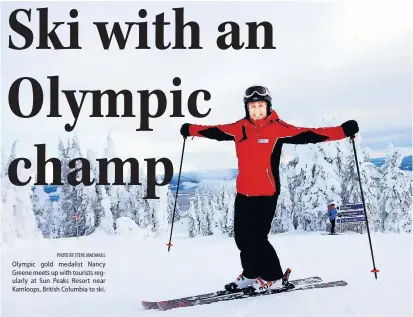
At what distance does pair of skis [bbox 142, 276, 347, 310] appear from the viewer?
466 cm

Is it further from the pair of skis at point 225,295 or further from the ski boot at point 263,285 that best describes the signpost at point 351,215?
the ski boot at point 263,285

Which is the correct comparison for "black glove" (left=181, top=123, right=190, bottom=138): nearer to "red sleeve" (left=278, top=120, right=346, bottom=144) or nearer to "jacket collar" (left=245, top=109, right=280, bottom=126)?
"jacket collar" (left=245, top=109, right=280, bottom=126)

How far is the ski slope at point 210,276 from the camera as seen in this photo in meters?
4.54

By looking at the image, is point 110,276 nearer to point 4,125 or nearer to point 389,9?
point 4,125

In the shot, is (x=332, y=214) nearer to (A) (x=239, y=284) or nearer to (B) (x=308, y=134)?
(B) (x=308, y=134)

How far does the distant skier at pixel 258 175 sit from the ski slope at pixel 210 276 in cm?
18

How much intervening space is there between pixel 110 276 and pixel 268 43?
2907mm

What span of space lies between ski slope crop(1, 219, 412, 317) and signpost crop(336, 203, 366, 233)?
202mm

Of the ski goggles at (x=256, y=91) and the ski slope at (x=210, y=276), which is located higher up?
the ski goggles at (x=256, y=91)

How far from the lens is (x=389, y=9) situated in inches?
201

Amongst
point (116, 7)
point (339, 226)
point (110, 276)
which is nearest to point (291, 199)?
point (339, 226)

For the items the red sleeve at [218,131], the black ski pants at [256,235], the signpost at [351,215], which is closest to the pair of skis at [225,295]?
the black ski pants at [256,235]

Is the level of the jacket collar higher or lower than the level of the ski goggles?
lower

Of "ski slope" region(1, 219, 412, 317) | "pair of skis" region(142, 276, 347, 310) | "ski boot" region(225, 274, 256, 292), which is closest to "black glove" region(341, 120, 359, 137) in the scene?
"ski slope" region(1, 219, 412, 317)
